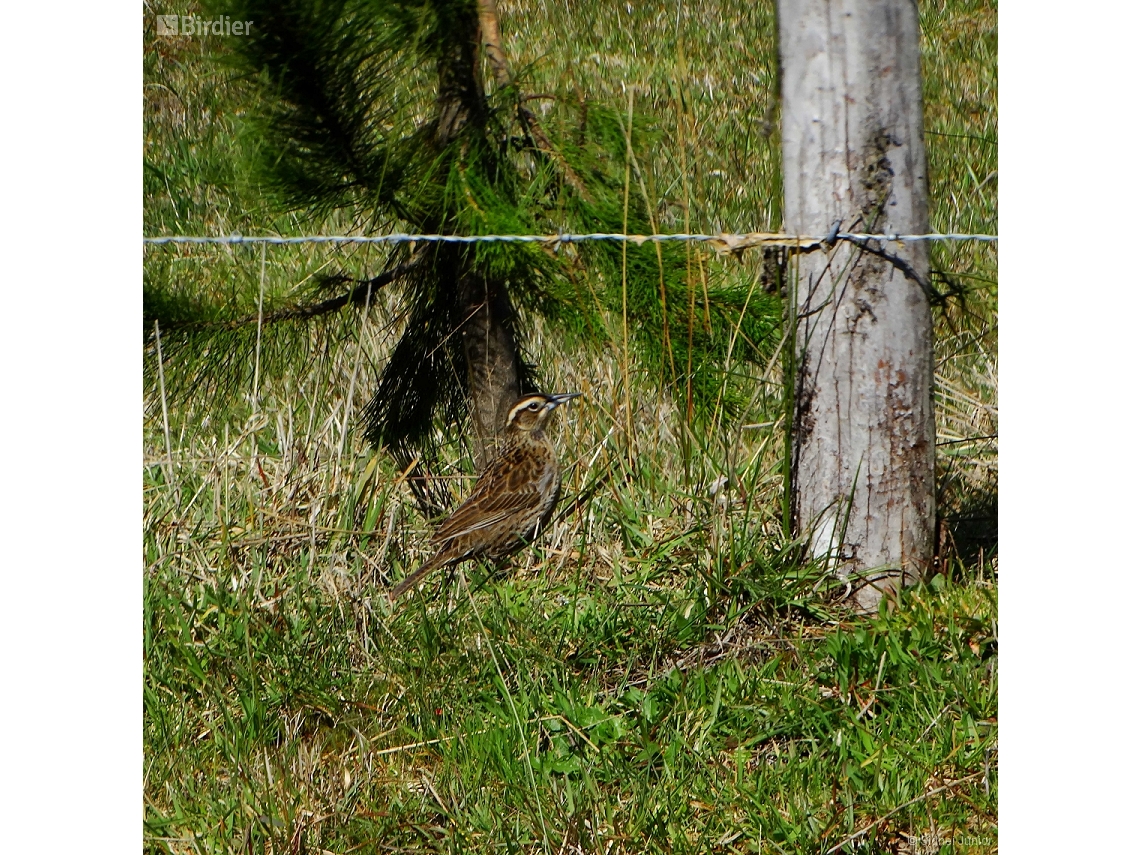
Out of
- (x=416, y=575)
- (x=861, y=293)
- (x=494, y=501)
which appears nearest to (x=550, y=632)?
(x=416, y=575)

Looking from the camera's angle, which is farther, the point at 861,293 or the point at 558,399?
the point at 558,399

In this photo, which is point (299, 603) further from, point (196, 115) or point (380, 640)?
point (196, 115)

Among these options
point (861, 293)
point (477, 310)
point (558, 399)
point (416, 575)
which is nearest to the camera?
point (861, 293)

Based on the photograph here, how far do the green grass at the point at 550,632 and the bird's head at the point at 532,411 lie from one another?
0.47ft

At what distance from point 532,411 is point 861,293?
1.25 meters

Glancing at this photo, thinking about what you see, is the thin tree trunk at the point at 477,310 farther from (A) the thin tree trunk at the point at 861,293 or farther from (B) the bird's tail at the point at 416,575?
(A) the thin tree trunk at the point at 861,293

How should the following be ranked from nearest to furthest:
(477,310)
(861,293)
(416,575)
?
(861,293), (416,575), (477,310)

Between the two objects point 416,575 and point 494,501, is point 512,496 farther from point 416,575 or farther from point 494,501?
point 416,575

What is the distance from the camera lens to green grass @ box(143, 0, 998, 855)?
2.80m

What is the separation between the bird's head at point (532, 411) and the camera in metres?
4.05

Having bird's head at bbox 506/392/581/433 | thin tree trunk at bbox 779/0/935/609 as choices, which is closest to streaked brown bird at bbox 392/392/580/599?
bird's head at bbox 506/392/581/433

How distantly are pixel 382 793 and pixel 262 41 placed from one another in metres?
1.97

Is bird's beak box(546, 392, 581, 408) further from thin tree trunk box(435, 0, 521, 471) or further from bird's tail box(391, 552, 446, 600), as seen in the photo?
bird's tail box(391, 552, 446, 600)

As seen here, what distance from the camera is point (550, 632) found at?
11.1 ft
